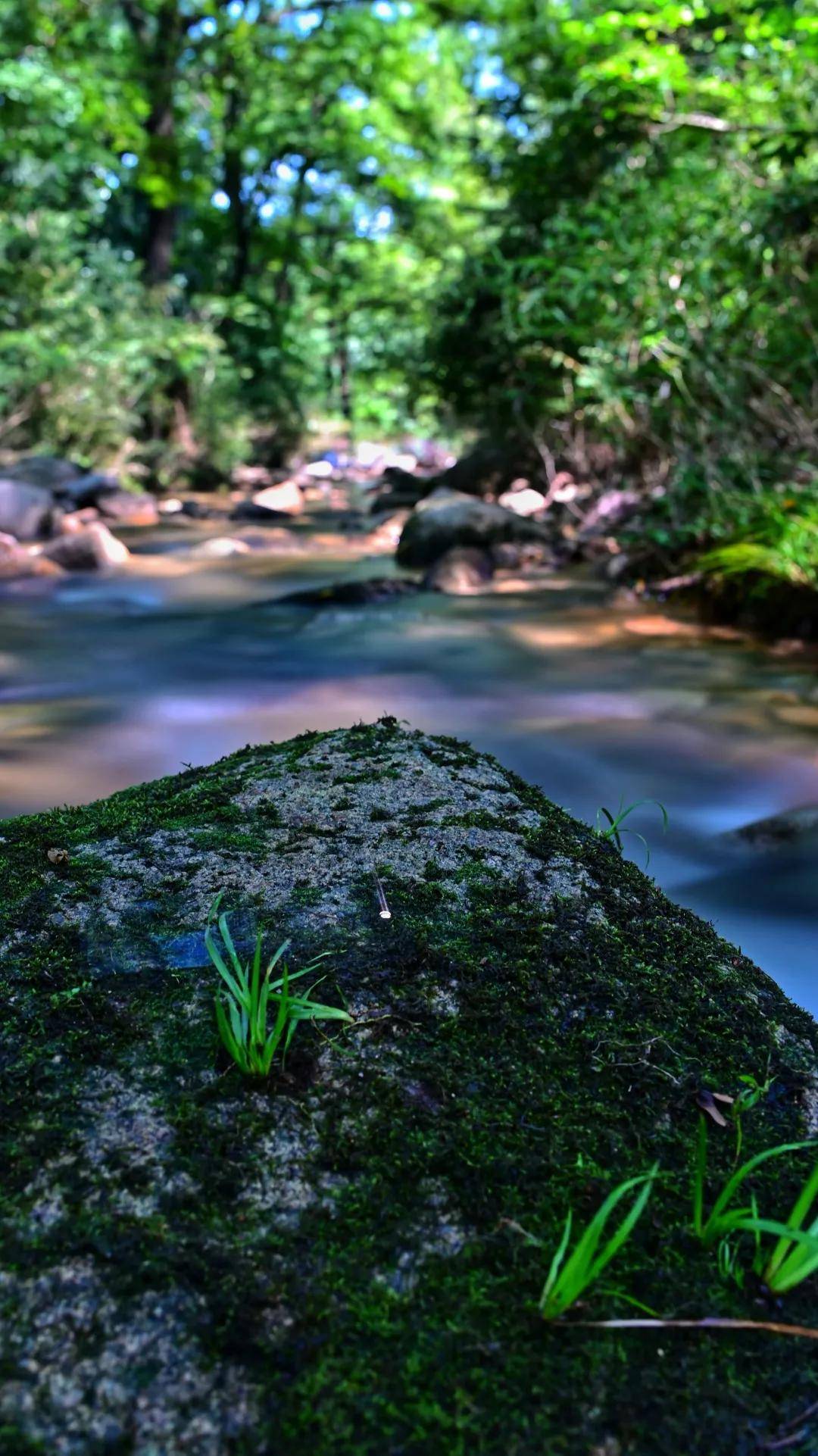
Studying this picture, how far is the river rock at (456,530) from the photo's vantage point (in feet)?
38.1

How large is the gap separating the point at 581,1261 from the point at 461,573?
9374 millimetres

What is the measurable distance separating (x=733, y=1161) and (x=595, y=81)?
36.4 feet

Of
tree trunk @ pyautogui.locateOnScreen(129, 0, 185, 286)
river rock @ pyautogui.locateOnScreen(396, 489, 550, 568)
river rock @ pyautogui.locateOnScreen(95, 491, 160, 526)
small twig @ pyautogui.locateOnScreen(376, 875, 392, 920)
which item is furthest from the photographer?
tree trunk @ pyautogui.locateOnScreen(129, 0, 185, 286)

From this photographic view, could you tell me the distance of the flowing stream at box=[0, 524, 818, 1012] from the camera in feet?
13.8

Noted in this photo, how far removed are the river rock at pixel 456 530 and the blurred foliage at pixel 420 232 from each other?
59.9 inches

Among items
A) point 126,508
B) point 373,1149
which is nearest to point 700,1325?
point 373,1149

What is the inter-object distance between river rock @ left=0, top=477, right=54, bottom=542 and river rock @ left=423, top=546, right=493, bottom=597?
225 inches

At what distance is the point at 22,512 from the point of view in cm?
1327

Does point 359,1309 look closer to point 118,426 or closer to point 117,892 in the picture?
point 117,892

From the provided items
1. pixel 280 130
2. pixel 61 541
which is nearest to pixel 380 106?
pixel 280 130

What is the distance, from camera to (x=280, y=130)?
74.1 ft

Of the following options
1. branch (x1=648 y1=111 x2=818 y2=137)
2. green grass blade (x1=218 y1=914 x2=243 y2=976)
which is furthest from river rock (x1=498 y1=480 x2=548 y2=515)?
green grass blade (x1=218 y1=914 x2=243 y2=976)

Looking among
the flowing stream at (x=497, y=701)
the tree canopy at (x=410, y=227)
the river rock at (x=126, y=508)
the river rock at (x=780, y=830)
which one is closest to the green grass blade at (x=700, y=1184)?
the flowing stream at (x=497, y=701)

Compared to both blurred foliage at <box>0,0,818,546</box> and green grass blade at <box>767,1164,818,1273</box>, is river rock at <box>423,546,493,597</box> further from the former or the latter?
green grass blade at <box>767,1164,818,1273</box>
